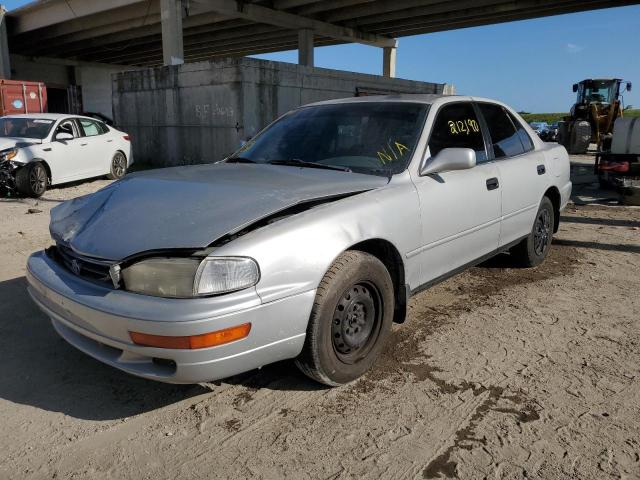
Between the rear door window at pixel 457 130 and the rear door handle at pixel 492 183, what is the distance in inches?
6.8

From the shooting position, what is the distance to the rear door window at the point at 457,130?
3676mm

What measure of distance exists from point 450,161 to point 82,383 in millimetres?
2582

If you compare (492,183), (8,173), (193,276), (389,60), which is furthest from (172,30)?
→ (193,276)

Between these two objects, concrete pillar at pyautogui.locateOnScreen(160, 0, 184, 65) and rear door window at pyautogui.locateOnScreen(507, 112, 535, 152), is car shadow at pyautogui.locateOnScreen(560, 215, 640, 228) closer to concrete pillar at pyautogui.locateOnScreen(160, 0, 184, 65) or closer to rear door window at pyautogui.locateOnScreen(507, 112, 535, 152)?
rear door window at pyautogui.locateOnScreen(507, 112, 535, 152)

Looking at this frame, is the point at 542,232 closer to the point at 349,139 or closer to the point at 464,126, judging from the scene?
the point at 464,126

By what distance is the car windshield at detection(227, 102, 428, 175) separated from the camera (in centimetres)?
350

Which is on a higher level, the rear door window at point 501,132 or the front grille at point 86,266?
the rear door window at point 501,132

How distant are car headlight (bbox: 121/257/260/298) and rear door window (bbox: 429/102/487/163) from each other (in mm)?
1806

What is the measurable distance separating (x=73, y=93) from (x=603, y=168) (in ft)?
112

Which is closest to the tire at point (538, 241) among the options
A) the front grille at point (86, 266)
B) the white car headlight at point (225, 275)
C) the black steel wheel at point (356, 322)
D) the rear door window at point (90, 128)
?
the black steel wheel at point (356, 322)

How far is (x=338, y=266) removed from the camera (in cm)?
273

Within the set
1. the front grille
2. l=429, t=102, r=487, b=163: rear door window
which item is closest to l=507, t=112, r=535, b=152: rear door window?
l=429, t=102, r=487, b=163: rear door window

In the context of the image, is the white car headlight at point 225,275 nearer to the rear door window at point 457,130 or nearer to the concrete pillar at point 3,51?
the rear door window at point 457,130

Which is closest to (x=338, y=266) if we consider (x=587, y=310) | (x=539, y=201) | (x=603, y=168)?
(x=587, y=310)
